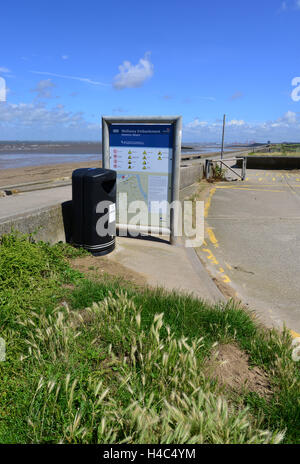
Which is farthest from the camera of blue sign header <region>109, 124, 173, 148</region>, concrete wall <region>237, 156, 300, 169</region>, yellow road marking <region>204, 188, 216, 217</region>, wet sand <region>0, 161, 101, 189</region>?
concrete wall <region>237, 156, 300, 169</region>

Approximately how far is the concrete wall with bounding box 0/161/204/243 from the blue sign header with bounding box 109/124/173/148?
168 cm

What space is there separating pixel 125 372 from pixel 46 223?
138 inches

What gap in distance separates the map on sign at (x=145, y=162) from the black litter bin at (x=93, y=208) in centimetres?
110

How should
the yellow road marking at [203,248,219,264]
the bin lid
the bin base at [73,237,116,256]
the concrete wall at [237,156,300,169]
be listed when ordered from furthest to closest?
the concrete wall at [237,156,300,169] < the yellow road marking at [203,248,219,264] < the bin base at [73,237,116,256] < the bin lid

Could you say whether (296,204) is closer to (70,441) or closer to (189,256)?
(189,256)

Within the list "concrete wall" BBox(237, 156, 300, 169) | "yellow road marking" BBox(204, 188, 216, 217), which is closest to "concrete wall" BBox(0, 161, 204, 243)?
"yellow road marking" BBox(204, 188, 216, 217)

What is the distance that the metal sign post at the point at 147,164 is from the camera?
638cm

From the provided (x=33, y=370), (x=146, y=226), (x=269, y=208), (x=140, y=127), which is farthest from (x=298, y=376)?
(x=269, y=208)

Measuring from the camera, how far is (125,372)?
94.3 inches

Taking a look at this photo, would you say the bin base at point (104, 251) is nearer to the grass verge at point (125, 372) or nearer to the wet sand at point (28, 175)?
the grass verge at point (125, 372)

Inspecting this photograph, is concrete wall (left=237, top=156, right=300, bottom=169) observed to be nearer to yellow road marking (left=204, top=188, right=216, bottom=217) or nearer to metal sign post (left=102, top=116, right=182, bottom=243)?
yellow road marking (left=204, top=188, right=216, bottom=217)

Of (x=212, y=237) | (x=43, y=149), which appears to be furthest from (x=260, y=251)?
(x=43, y=149)

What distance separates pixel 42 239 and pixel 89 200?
951 millimetres

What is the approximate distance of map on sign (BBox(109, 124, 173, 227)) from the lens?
644 centimetres
